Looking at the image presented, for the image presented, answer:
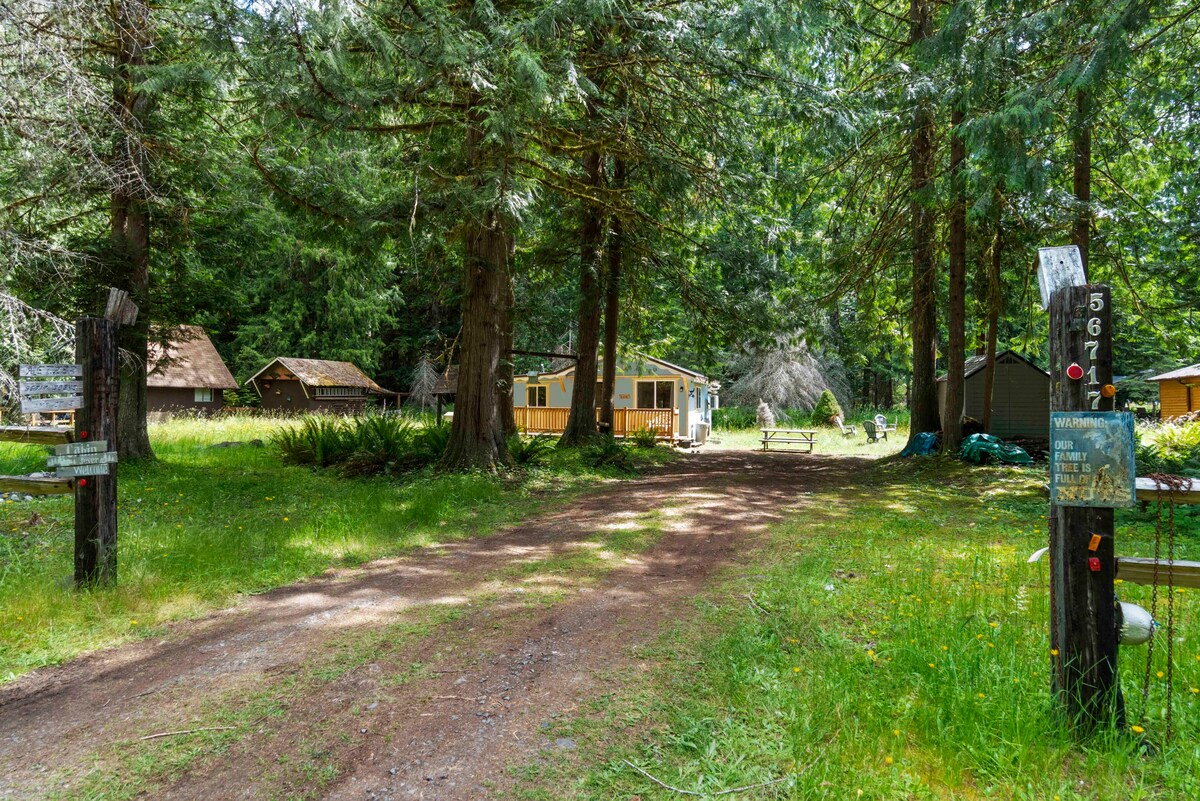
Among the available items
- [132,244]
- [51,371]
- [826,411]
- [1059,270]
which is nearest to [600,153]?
[132,244]

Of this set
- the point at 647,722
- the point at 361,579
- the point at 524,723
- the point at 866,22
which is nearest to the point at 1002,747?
the point at 647,722

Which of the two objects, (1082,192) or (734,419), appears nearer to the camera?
(1082,192)

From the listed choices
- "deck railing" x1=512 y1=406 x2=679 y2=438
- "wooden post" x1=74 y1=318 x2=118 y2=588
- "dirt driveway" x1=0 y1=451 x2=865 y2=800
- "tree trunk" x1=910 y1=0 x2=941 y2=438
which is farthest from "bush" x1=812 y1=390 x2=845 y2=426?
"wooden post" x1=74 y1=318 x2=118 y2=588

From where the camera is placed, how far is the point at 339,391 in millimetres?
33812

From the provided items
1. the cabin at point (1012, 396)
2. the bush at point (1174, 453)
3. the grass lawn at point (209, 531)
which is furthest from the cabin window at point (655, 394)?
the bush at point (1174, 453)

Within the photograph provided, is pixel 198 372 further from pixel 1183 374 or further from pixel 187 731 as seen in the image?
pixel 1183 374

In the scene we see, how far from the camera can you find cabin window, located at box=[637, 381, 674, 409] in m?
23.7

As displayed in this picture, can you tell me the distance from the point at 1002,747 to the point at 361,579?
4.67 metres

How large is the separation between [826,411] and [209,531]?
29113mm

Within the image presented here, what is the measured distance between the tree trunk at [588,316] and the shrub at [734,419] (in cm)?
1646

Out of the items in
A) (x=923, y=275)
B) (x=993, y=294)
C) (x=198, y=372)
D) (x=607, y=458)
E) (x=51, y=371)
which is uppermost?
(x=923, y=275)

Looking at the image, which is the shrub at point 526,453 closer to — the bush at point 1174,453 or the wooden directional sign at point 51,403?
the wooden directional sign at point 51,403

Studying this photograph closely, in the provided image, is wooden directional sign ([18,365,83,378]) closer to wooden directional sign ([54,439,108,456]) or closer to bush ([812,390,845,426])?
wooden directional sign ([54,439,108,456])

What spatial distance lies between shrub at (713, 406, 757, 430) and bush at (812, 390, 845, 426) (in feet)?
9.97
